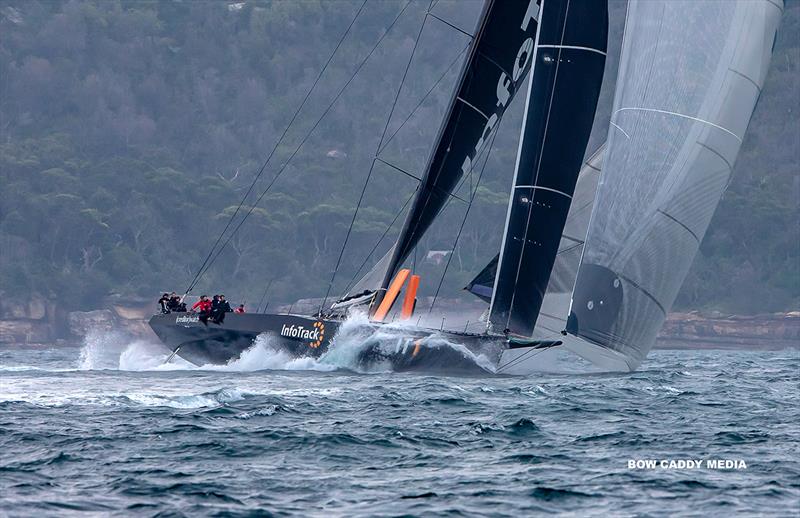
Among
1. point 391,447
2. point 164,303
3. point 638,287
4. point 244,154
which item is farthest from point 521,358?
point 244,154

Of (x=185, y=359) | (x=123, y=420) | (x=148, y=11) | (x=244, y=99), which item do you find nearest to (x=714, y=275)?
(x=244, y=99)

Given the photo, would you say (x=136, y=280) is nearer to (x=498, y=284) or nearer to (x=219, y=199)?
(x=219, y=199)

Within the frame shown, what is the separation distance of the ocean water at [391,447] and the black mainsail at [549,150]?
1.81m

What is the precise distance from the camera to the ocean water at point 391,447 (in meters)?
11.1

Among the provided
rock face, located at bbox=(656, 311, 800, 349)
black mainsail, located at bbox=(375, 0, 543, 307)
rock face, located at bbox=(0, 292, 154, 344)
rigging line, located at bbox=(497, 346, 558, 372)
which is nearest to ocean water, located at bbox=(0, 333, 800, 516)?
rigging line, located at bbox=(497, 346, 558, 372)

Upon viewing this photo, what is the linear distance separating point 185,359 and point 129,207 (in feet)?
183

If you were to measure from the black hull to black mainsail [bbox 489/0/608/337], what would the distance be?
108 cm

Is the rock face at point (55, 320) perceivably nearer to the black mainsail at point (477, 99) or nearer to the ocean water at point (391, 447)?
the black mainsail at point (477, 99)

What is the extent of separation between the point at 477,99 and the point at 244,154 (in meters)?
73.2

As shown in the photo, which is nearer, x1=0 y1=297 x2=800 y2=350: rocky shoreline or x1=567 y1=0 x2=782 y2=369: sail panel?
x1=567 y1=0 x2=782 y2=369: sail panel

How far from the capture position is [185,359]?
2802 centimetres

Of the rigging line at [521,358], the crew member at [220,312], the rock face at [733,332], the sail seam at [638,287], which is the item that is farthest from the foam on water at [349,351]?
the rock face at [733,332]

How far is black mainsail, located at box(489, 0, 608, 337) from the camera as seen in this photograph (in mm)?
23047

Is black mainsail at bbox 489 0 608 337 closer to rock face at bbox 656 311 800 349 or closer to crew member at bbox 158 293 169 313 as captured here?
crew member at bbox 158 293 169 313
